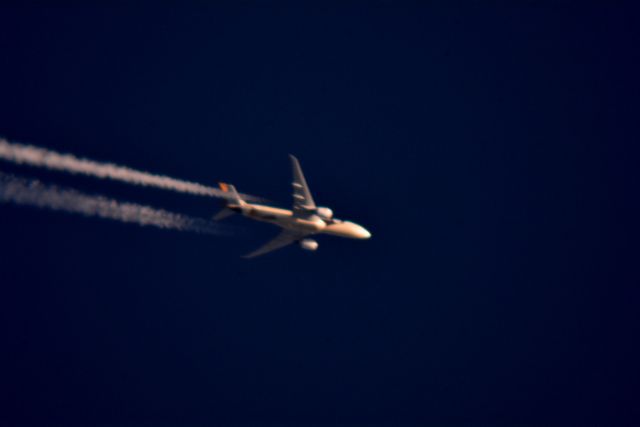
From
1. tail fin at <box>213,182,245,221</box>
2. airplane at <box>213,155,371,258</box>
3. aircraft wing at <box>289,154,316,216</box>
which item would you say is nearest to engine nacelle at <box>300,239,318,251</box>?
airplane at <box>213,155,371,258</box>

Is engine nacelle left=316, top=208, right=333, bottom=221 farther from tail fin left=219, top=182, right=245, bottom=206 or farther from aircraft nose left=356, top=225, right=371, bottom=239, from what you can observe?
tail fin left=219, top=182, right=245, bottom=206

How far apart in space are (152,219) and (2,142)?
10330mm

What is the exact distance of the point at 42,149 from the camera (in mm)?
36406

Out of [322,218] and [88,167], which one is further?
[322,218]

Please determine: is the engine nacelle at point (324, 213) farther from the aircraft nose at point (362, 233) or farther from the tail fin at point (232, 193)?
the tail fin at point (232, 193)

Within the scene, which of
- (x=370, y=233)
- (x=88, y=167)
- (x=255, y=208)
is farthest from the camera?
(x=370, y=233)

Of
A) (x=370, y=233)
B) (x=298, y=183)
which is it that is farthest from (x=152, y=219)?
(x=370, y=233)

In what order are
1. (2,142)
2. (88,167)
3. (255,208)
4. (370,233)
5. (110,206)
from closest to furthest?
(2,142)
(88,167)
(110,206)
(255,208)
(370,233)

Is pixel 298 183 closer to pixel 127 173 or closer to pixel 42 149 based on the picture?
pixel 127 173

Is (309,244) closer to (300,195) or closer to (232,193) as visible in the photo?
(300,195)

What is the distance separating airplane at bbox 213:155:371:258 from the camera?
1686 inches

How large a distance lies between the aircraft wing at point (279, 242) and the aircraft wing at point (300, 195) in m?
2.94

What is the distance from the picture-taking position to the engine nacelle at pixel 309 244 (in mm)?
45000

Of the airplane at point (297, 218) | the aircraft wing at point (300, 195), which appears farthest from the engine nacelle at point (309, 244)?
the aircraft wing at point (300, 195)
